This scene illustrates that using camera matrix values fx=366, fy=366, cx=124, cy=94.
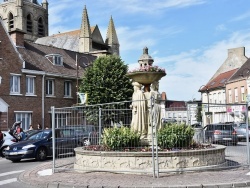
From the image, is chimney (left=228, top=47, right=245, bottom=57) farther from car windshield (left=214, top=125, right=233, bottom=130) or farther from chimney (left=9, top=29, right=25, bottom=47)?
car windshield (left=214, top=125, right=233, bottom=130)

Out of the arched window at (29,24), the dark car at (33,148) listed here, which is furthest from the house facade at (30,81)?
the arched window at (29,24)

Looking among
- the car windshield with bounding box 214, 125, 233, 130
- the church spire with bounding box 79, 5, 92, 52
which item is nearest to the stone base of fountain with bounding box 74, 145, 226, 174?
the car windshield with bounding box 214, 125, 233, 130

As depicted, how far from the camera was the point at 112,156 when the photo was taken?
11055mm

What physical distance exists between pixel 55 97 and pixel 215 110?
26194 mm

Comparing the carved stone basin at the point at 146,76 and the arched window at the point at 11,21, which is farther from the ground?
the arched window at the point at 11,21

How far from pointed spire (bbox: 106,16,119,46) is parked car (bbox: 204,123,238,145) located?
65.8 meters

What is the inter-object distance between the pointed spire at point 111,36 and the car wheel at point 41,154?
208ft

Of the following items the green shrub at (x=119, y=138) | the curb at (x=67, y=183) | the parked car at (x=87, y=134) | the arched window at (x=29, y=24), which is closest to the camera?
the curb at (x=67, y=183)

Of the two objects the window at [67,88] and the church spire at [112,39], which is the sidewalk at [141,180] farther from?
the church spire at [112,39]

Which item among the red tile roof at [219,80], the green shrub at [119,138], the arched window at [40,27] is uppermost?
the arched window at [40,27]

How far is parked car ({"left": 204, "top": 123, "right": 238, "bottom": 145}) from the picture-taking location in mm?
13653

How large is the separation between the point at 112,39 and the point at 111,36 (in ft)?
2.36

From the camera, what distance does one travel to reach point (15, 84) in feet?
108

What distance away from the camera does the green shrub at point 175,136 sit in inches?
455
